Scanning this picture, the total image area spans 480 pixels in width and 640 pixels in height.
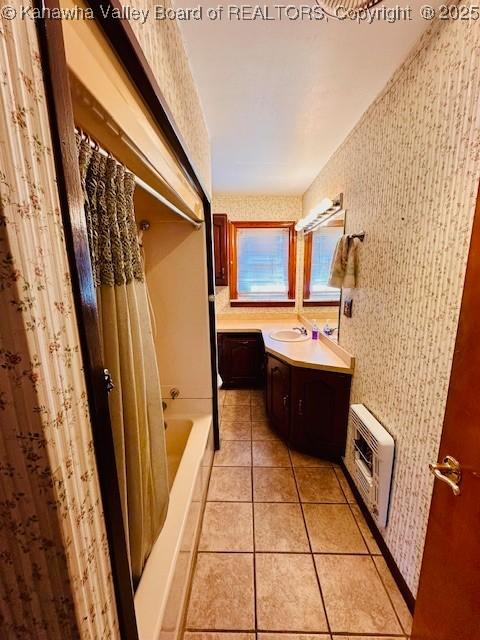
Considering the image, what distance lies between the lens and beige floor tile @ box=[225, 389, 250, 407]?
326cm

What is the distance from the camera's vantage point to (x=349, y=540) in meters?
1.62

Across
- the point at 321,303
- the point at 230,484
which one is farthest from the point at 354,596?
the point at 321,303

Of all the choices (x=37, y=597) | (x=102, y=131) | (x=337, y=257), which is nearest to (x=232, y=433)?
(x=337, y=257)

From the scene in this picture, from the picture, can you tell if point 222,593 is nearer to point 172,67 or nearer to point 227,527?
point 227,527

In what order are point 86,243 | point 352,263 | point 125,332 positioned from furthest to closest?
point 352,263, point 125,332, point 86,243

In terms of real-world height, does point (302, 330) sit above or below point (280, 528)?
above

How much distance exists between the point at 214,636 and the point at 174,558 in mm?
521

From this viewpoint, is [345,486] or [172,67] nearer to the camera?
[172,67]

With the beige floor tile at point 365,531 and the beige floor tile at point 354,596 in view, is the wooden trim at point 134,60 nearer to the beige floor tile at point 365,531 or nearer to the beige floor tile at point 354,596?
the beige floor tile at point 354,596

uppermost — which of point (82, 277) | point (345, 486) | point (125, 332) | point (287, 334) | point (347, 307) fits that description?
point (82, 277)

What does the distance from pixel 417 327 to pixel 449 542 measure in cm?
79

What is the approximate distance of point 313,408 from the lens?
2205mm

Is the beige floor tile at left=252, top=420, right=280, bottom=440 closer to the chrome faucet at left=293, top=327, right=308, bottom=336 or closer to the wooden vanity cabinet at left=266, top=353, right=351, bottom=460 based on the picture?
the wooden vanity cabinet at left=266, top=353, right=351, bottom=460

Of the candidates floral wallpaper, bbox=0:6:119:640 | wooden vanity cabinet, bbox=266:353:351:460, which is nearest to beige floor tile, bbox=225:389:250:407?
wooden vanity cabinet, bbox=266:353:351:460
